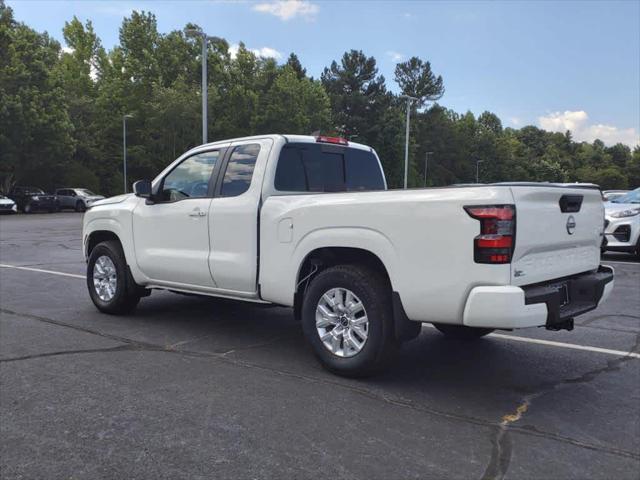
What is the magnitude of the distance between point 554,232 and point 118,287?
14.9 feet

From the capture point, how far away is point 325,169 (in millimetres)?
5656

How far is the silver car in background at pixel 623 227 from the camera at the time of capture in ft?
40.2

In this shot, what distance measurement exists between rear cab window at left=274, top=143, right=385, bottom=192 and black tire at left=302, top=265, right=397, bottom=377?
1118mm

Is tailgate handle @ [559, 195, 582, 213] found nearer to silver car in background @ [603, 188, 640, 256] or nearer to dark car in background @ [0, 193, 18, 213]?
silver car in background @ [603, 188, 640, 256]

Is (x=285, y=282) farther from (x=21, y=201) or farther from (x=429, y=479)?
(x=21, y=201)

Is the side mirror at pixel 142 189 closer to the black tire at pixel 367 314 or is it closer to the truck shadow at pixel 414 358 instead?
the truck shadow at pixel 414 358

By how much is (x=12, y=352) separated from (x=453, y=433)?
3.75 m

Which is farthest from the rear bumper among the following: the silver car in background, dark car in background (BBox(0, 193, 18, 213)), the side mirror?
dark car in background (BBox(0, 193, 18, 213))

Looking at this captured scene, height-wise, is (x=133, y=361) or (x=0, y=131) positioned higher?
(x=0, y=131)

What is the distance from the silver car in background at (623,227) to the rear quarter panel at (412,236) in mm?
9748

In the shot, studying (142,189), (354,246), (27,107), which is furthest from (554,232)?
(27,107)

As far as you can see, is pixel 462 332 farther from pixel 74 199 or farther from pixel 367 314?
pixel 74 199

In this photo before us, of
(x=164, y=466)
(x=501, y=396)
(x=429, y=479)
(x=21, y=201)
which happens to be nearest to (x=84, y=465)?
(x=164, y=466)

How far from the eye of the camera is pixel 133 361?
4820 millimetres
